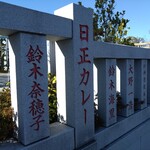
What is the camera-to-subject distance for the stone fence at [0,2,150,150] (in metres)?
2.59

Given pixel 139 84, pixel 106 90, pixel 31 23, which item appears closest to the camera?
pixel 31 23

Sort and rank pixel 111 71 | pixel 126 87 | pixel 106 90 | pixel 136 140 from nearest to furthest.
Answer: pixel 106 90
pixel 111 71
pixel 126 87
pixel 136 140

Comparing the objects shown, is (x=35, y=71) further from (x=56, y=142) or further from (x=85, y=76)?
(x=56, y=142)

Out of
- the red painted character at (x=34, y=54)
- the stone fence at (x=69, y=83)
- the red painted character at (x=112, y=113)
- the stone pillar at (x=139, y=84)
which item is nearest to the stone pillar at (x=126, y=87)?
the stone fence at (x=69, y=83)

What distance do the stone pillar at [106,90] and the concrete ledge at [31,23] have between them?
4.00 feet

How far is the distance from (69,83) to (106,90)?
1036mm

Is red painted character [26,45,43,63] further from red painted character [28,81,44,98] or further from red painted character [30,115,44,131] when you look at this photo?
red painted character [30,115,44,131]

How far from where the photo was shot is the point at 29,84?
2.62 meters

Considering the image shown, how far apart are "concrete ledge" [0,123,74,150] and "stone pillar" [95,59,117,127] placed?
107 centimetres

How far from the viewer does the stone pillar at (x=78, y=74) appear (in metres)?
3.16

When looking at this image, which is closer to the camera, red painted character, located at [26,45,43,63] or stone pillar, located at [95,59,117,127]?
red painted character, located at [26,45,43,63]

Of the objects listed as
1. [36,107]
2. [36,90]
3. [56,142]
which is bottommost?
[56,142]

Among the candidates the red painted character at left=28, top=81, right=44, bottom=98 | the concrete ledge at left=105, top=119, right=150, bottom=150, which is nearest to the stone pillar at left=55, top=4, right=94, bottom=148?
the red painted character at left=28, top=81, right=44, bottom=98

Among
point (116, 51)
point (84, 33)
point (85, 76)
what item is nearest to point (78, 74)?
point (85, 76)
